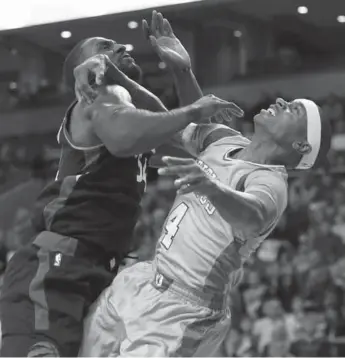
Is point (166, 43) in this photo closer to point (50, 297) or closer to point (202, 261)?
point (202, 261)

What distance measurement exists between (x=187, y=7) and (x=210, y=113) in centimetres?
192

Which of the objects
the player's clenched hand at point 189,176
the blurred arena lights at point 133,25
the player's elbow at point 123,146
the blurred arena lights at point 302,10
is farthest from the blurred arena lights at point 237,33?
the player's clenched hand at point 189,176

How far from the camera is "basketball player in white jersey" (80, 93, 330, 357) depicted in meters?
1.66

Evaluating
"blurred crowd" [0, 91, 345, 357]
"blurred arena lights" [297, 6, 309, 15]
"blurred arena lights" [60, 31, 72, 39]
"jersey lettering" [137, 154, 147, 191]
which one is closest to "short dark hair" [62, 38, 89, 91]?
"jersey lettering" [137, 154, 147, 191]

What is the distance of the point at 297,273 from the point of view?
4.87 meters

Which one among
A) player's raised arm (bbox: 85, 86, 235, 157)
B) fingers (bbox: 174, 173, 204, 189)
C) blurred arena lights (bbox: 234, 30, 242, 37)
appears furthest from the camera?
blurred arena lights (bbox: 234, 30, 242, 37)

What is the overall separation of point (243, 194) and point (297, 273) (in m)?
3.48

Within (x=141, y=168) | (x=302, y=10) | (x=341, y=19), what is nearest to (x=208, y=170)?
(x=141, y=168)

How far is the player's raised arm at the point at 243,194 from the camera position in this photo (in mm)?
1410

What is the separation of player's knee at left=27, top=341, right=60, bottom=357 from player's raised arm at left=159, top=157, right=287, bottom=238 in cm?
47

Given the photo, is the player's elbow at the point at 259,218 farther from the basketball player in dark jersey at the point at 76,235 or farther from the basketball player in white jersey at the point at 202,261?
the basketball player in dark jersey at the point at 76,235

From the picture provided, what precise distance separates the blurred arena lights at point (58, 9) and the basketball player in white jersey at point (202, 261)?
1580 mm

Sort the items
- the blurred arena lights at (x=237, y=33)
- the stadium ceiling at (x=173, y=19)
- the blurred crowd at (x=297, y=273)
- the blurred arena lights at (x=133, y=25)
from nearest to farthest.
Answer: the blurred arena lights at (x=133, y=25)
the stadium ceiling at (x=173, y=19)
the blurred arena lights at (x=237, y=33)
the blurred crowd at (x=297, y=273)

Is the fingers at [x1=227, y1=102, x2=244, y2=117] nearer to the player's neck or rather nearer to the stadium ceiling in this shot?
the player's neck
